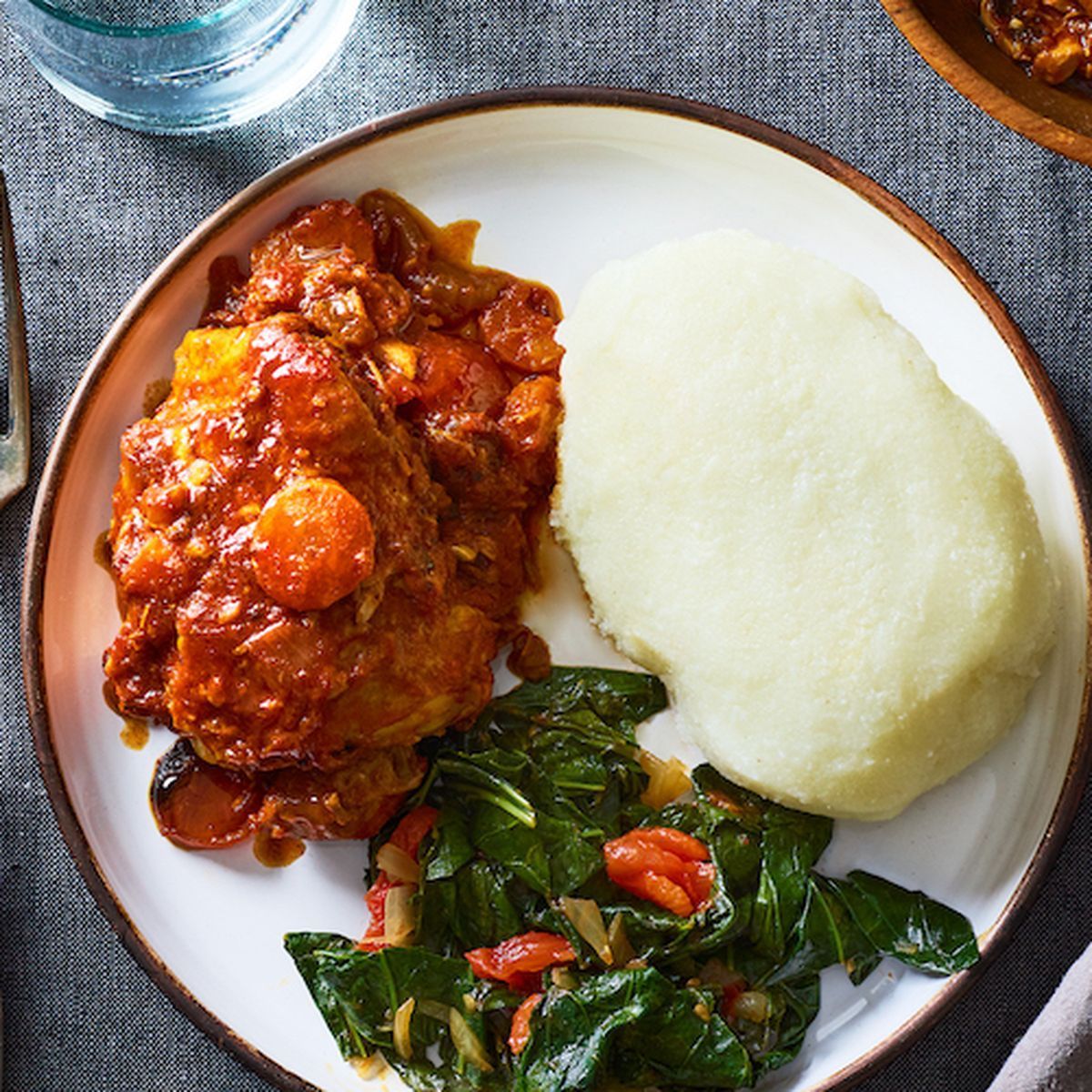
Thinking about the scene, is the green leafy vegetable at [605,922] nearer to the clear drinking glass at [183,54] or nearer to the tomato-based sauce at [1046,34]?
the tomato-based sauce at [1046,34]

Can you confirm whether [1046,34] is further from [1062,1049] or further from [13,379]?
[13,379]

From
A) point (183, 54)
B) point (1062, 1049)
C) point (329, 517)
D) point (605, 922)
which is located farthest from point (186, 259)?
point (1062, 1049)

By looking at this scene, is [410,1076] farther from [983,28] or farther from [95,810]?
[983,28]

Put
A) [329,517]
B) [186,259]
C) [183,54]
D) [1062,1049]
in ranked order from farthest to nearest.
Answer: [183,54]
[186,259]
[1062,1049]
[329,517]

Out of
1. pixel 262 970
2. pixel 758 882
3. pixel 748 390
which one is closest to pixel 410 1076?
pixel 262 970

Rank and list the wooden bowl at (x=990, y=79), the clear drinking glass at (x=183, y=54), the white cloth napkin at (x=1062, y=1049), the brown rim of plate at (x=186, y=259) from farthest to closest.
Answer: the clear drinking glass at (x=183, y=54) < the brown rim of plate at (x=186, y=259) < the white cloth napkin at (x=1062, y=1049) < the wooden bowl at (x=990, y=79)

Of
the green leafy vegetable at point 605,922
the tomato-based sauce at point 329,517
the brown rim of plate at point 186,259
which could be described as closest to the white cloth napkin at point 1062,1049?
the green leafy vegetable at point 605,922
